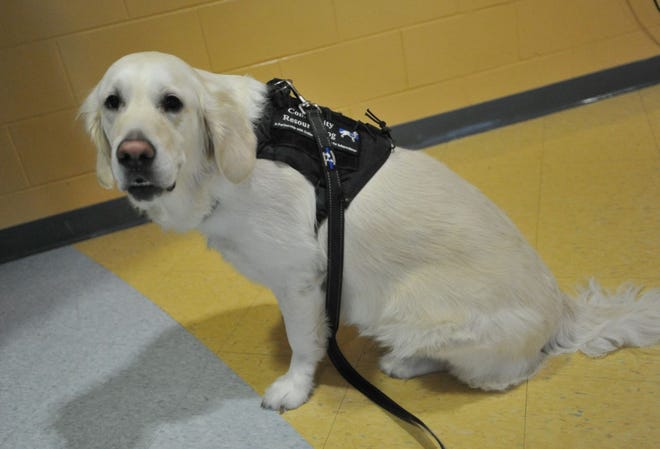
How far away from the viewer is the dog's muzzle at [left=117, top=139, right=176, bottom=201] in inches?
44.9

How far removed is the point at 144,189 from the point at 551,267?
1.44 metres

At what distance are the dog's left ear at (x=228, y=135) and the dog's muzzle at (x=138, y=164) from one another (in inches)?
6.0

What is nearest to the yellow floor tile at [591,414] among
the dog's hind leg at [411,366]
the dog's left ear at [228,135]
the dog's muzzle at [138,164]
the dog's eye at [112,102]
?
the dog's hind leg at [411,366]

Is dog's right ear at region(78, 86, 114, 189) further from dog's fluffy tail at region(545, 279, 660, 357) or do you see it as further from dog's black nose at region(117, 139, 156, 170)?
dog's fluffy tail at region(545, 279, 660, 357)

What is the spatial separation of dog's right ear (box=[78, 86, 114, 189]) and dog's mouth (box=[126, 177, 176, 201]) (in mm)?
245

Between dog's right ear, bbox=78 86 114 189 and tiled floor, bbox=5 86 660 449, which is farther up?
dog's right ear, bbox=78 86 114 189

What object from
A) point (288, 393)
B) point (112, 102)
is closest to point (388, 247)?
point (288, 393)

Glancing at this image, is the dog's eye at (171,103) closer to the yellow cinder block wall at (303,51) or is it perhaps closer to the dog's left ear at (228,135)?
the dog's left ear at (228,135)

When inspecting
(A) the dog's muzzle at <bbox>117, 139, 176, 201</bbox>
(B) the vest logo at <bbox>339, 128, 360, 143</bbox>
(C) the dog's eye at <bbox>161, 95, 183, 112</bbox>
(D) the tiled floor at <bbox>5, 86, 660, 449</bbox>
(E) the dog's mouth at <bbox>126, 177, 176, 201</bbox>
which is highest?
(C) the dog's eye at <bbox>161, 95, 183, 112</bbox>

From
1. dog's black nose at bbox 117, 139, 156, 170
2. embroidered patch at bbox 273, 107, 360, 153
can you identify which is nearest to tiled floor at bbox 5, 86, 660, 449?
embroidered patch at bbox 273, 107, 360, 153

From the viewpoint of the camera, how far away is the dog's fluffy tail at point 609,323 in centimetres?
152

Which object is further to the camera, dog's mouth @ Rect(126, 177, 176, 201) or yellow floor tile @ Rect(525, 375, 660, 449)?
yellow floor tile @ Rect(525, 375, 660, 449)

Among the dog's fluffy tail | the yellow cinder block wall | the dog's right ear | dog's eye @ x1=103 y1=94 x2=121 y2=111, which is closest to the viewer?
dog's eye @ x1=103 y1=94 x2=121 y2=111

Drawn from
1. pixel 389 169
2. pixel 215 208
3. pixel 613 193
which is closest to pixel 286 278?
pixel 215 208
